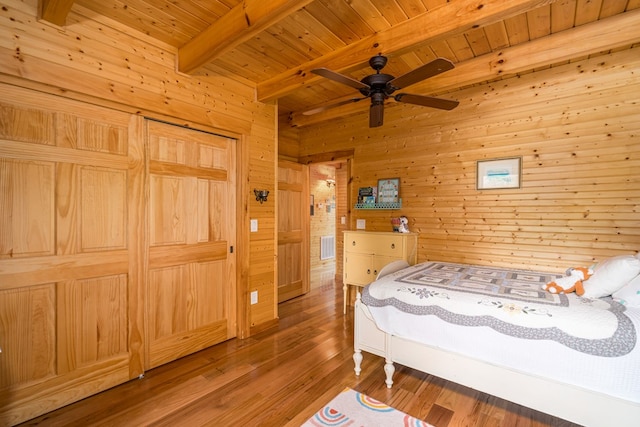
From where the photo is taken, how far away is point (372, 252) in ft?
12.3

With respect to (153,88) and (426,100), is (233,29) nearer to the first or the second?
(153,88)

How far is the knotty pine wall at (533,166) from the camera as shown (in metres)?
2.65

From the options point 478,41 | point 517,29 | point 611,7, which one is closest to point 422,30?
point 478,41

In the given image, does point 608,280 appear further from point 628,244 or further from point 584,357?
point 628,244

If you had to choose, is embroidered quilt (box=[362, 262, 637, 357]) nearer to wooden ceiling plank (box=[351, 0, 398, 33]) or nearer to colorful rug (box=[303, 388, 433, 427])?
colorful rug (box=[303, 388, 433, 427])

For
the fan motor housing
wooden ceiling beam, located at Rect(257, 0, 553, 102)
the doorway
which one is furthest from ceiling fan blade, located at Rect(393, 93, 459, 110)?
the doorway

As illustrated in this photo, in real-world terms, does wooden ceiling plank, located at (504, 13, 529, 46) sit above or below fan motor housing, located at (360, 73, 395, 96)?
above

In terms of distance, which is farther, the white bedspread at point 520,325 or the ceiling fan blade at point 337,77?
the ceiling fan blade at point 337,77

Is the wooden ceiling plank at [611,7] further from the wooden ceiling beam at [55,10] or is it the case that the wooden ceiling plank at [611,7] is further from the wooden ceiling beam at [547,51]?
the wooden ceiling beam at [55,10]

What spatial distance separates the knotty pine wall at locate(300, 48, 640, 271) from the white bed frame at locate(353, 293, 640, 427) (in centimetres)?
164

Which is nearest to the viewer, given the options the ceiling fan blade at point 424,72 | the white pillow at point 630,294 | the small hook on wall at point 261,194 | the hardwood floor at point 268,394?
the ceiling fan blade at point 424,72

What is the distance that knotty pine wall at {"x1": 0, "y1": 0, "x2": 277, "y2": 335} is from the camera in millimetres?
1906

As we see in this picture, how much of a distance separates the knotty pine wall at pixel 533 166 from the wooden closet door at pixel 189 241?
2.30m

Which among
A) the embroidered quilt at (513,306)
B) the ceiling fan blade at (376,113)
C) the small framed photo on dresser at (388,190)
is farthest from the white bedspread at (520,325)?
the small framed photo on dresser at (388,190)
